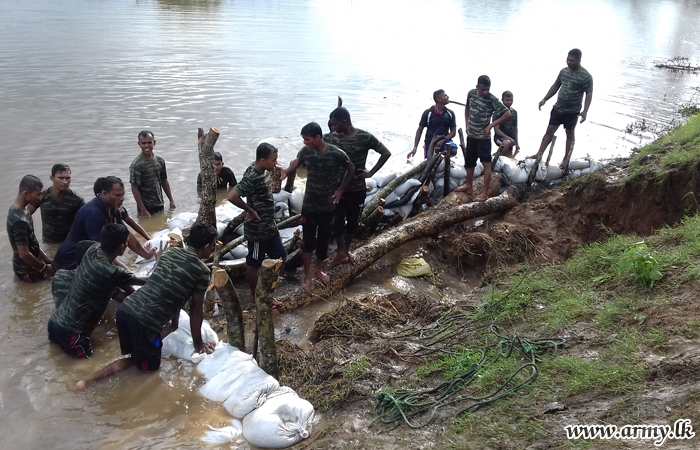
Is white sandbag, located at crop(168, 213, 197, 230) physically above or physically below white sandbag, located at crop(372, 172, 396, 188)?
below

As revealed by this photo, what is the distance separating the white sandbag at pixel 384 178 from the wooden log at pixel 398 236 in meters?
0.84

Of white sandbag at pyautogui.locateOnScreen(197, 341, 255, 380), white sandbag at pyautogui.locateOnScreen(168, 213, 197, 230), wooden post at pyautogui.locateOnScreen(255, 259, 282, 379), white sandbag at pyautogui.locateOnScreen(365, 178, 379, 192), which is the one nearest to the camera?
wooden post at pyautogui.locateOnScreen(255, 259, 282, 379)

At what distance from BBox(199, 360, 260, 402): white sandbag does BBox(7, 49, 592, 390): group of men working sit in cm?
37

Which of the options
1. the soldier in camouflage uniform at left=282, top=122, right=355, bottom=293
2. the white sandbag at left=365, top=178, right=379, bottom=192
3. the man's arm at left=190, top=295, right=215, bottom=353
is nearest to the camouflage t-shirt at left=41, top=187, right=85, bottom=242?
the soldier in camouflage uniform at left=282, top=122, right=355, bottom=293

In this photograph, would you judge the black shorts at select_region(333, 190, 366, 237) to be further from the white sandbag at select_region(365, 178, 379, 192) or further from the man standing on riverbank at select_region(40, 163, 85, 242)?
the man standing on riverbank at select_region(40, 163, 85, 242)

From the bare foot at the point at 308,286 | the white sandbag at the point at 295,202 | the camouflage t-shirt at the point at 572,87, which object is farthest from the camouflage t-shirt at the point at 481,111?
the bare foot at the point at 308,286

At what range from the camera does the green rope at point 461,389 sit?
3453 mm

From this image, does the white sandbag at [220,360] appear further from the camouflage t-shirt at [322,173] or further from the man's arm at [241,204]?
the camouflage t-shirt at [322,173]

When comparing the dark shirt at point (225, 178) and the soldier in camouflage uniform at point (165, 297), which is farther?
the dark shirt at point (225, 178)

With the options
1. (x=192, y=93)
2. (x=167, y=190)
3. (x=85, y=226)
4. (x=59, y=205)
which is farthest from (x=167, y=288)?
(x=192, y=93)

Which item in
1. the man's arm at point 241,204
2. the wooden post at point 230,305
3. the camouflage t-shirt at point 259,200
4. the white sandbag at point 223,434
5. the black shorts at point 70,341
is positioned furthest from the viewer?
the camouflage t-shirt at point 259,200

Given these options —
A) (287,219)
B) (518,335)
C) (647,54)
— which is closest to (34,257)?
(287,219)

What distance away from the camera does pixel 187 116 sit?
41.6 feet

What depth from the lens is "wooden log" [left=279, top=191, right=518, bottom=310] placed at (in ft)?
18.7
